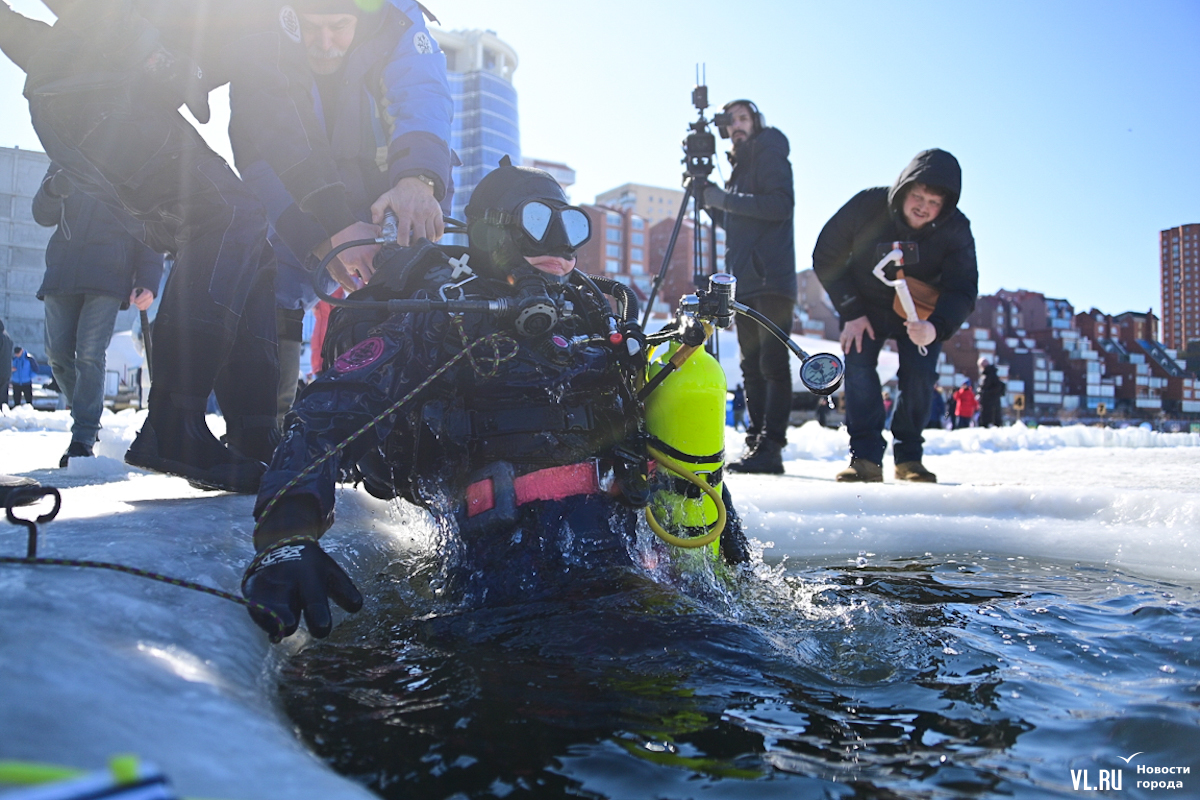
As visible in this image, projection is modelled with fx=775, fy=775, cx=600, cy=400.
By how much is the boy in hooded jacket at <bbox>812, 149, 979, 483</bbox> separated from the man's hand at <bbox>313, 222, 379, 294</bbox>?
10.3ft

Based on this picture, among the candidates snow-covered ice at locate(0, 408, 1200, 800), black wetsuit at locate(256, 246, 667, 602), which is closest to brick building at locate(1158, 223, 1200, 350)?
snow-covered ice at locate(0, 408, 1200, 800)

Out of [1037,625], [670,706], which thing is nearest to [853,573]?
[1037,625]

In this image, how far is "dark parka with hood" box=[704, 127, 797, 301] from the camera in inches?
205

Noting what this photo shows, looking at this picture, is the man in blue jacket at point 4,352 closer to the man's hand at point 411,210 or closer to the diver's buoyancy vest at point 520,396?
the man's hand at point 411,210

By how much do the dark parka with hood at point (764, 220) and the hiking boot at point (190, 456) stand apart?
361 centimetres

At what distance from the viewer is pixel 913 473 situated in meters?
4.89

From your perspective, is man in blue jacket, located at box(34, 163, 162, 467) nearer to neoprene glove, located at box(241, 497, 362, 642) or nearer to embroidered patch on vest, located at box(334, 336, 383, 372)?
embroidered patch on vest, located at box(334, 336, 383, 372)

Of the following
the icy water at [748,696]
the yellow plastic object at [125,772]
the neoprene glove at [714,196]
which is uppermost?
the neoprene glove at [714,196]

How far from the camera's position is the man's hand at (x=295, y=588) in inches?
56.2

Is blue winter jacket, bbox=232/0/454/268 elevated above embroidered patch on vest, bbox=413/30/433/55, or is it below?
below

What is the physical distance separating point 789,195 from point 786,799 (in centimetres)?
470

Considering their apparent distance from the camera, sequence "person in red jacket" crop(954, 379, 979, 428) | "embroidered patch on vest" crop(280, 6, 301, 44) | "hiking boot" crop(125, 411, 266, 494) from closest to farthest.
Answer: "hiking boot" crop(125, 411, 266, 494) < "embroidered patch on vest" crop(280, 6, 301, 44) < "person in red jacket" crop(954, 379, 979, 428)

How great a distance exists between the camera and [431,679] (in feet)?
5.05

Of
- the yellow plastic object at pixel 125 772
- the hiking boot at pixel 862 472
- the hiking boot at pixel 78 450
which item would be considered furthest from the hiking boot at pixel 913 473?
the yellow plastic object at pixel 125 772
